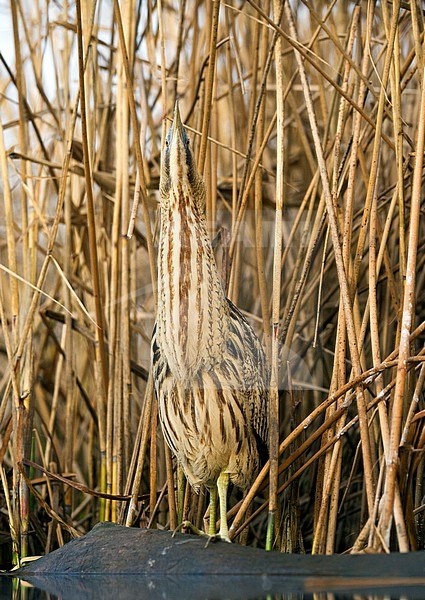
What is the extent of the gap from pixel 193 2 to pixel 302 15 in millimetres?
555

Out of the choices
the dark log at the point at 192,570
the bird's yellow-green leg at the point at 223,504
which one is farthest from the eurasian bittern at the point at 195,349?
the dark log at the point at 192,570

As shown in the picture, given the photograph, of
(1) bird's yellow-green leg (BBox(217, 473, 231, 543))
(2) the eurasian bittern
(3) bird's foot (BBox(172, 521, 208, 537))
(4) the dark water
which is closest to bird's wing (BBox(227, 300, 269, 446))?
(2) the eurasian bittern

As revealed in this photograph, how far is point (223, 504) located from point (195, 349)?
0.32 m

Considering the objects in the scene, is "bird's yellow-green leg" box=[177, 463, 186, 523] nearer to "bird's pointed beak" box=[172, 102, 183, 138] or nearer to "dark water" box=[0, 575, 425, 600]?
"dark water" box=[0, 575, 425, 600]

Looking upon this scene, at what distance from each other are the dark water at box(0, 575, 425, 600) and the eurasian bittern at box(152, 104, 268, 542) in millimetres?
174

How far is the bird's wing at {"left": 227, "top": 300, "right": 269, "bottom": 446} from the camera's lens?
1829 mm

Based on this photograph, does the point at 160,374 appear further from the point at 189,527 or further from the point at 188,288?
the point at 189,527

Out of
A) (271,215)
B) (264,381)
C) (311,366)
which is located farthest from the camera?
(271,215)

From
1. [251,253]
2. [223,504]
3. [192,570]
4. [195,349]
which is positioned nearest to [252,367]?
[195,349]

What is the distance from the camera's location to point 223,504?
177cm

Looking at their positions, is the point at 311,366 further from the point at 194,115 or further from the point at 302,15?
the point at 302,15

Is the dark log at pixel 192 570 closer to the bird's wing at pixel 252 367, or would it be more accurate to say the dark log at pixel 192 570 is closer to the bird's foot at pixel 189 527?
the bird's foot at pixel 189 527

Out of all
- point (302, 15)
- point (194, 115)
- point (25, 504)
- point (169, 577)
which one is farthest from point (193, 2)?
point (169, 577)

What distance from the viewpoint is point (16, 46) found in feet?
6.65
